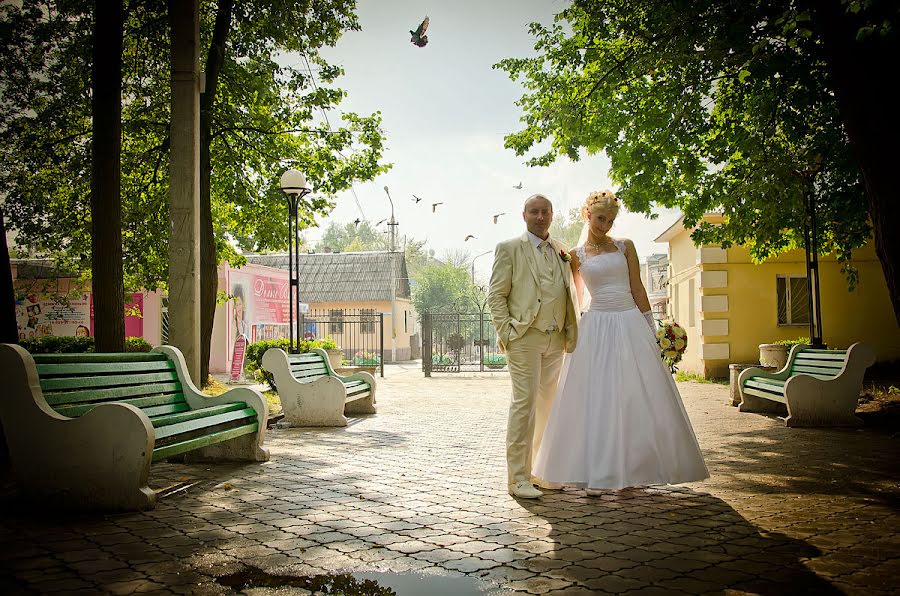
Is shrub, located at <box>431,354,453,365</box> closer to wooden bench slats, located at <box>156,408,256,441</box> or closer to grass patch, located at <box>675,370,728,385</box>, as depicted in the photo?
grass patch, located at <box>675,370,728,385</box>

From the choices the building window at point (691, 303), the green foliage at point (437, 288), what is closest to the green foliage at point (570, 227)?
the green foliage at point (437, 288)

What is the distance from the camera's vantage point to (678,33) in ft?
30.6

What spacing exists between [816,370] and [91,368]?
8908 mm

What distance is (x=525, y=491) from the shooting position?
5.06m

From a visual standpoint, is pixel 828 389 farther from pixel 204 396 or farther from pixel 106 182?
pixel 106 182

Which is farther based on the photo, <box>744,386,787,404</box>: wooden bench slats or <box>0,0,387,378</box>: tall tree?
<box>0,0,387,378</box>: tall tree

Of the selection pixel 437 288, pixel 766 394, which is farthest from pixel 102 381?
pixel 437 288

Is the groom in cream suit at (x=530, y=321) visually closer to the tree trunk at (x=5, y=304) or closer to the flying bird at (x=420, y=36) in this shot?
the tree trunk at (x=5, y=304)

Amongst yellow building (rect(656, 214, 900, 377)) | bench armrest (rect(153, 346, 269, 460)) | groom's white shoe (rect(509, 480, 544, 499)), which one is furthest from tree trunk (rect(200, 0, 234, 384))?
yellow building (rect(656, 214, 900, 377))

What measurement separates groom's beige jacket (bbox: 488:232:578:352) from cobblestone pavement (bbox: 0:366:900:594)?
1.27 metres

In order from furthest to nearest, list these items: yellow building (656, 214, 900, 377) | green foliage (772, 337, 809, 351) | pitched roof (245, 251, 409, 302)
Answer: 1. pitched roof (245, 251, 409, 302)
2. yellow building (656, 214, 900, 377)
3. green foliage (772, 337, 809, 351)

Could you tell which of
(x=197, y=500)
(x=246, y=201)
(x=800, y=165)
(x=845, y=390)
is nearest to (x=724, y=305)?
(x=800, y=165)

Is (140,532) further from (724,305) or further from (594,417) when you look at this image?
(724,305)

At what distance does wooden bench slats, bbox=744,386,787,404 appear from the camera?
31.0 feet
